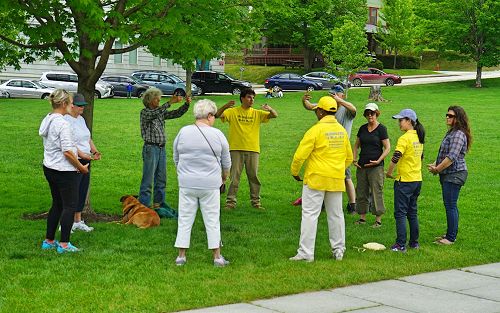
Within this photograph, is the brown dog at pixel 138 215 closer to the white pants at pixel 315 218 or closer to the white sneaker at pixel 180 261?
the white sneaker at pixel 180 261

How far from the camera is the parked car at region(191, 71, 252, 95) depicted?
52.4 metres

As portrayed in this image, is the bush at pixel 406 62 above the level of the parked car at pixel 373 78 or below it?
above

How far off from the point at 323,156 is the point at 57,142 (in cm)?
297

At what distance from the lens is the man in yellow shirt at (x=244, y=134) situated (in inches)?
514

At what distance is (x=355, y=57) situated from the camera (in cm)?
5222

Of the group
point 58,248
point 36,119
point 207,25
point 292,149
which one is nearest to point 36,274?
point 58,248

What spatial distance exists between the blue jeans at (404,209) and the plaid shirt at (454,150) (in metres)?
0.53

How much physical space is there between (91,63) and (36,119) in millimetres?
17443

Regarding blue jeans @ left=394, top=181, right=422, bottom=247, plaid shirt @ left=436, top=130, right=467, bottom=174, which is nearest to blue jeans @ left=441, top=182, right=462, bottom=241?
plaid shirt @ left=436, top=130, right=467, bottom=174

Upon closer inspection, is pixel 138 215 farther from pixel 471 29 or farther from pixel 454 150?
pixel 471 29

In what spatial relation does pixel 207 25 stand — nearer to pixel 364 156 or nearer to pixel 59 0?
pixel 59 0

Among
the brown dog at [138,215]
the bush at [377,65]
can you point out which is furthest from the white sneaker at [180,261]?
the bush at [377,65]

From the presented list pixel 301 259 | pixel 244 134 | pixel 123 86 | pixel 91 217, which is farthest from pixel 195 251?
pixel 123 86

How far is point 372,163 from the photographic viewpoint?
11898mm
